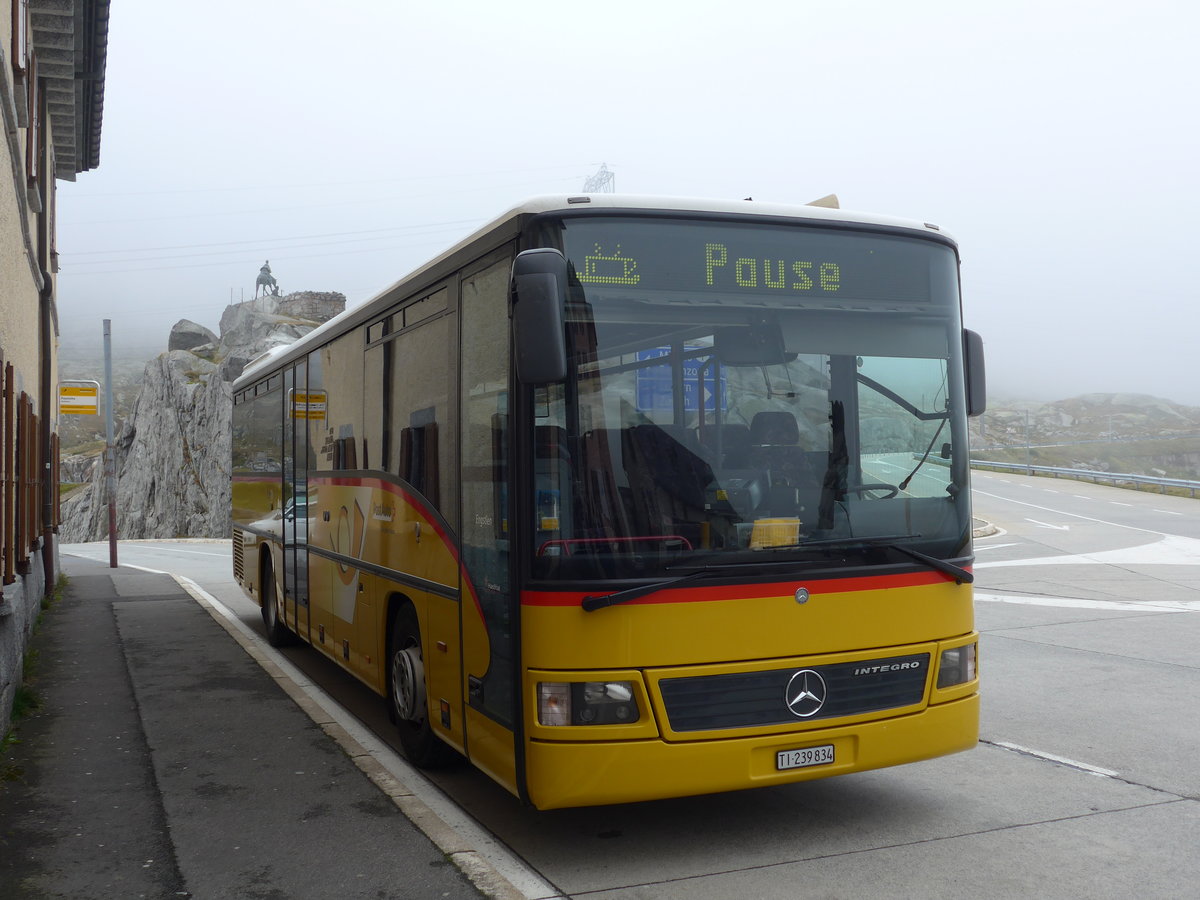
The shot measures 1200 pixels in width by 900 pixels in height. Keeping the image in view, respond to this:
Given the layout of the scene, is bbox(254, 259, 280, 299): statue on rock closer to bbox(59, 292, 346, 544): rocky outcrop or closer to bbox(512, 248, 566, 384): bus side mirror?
bbox(59, 292, 346, 544): rocky outcrop

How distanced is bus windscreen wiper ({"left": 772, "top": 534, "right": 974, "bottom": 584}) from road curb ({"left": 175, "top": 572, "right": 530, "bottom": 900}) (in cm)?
184

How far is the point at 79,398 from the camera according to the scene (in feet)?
81.1

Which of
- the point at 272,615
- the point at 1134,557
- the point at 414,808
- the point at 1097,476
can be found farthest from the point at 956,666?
the point at 1097,476

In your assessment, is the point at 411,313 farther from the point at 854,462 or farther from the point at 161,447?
the point at 161,447

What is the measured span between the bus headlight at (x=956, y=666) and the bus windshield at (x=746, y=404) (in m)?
0.47

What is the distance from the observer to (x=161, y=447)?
74.4m

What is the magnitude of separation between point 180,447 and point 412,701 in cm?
7025

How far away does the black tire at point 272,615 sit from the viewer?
37.8 feet

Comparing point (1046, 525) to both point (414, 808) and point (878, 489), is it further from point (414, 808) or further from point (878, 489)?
point (414, 808)

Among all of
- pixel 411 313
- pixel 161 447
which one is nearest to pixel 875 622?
pixel 411 313

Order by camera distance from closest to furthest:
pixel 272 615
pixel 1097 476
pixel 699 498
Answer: pixel 699 498 → pixel 272 615 → pixel 1097 476

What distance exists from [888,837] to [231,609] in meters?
12.3

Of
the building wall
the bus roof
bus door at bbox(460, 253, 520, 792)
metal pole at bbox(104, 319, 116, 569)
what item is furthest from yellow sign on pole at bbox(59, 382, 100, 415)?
bus door at bbox(460, 253, 520, 792)

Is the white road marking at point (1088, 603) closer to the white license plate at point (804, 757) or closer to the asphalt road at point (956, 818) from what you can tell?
the asphalt road at point (956, 818)
